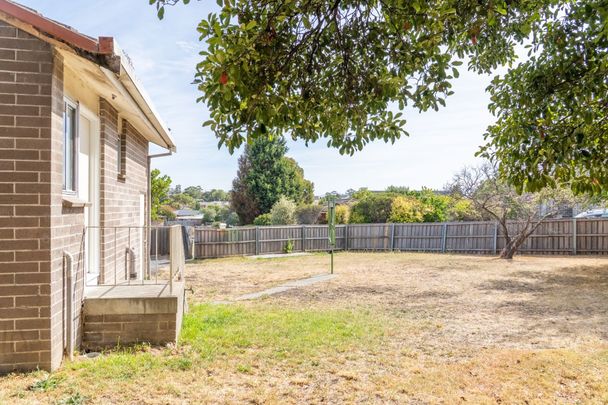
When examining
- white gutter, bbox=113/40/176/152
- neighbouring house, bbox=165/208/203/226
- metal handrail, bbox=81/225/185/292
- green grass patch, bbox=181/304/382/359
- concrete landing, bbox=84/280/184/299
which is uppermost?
white gutter, bbox=113/40/176/152

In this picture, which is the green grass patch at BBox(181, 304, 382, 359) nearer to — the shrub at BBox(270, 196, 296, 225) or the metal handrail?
the metal handrail

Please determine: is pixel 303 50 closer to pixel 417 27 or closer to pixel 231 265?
pixel 417 27

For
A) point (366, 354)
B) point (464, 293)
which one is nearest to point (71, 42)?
point (366, 354)

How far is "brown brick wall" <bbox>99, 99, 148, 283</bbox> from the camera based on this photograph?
6145 millimetres

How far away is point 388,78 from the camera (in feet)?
12.0

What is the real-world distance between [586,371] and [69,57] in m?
6.09

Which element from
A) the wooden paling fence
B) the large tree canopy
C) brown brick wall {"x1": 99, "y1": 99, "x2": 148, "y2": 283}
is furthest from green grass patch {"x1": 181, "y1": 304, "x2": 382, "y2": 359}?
the wooden paling fence

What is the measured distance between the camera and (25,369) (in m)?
4.02

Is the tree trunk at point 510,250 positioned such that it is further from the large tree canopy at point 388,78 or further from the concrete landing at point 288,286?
the large tree canopy at point 388,78

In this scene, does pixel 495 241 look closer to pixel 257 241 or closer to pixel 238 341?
pixel 257 241

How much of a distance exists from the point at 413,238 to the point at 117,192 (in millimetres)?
17647

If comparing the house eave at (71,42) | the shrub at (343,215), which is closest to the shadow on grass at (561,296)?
the house eave at (71,42)

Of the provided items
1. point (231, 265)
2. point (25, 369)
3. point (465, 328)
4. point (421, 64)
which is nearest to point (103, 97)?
point (25, 369)

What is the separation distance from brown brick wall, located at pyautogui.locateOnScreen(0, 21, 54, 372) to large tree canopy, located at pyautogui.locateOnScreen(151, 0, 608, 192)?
188 centimetres
